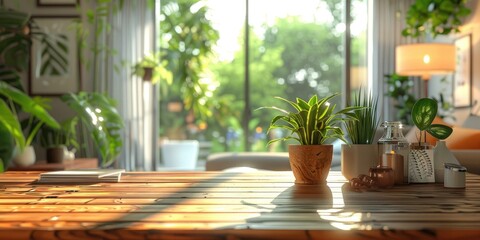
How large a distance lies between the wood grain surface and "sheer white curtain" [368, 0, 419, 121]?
4670 millimetres

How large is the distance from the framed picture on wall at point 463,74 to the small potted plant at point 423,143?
3.49 meters

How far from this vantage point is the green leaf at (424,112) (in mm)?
1827

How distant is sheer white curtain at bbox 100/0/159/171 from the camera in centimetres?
632

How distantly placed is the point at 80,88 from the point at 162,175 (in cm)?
437

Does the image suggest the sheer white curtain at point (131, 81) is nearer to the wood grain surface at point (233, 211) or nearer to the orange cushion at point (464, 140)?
the orange cushion at point (464, 140)

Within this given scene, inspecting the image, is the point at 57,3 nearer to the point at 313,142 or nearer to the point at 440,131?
the point at 313,142

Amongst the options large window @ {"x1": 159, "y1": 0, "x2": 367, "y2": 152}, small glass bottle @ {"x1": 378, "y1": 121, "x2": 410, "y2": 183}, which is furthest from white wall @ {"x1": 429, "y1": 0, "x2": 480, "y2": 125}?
large window @ {"x1": 159, "y1": 0, "x2": 367, "y2": 152}

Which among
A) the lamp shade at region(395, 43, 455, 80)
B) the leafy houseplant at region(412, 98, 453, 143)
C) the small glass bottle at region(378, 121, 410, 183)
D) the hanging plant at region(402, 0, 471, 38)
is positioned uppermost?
the hanging plant at region(402, 0, 471, 38)

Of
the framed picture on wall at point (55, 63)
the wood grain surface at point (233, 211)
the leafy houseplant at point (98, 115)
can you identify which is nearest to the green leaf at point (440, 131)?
the wood grain surface at point (233, 211)

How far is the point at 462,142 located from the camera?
3.42 metres

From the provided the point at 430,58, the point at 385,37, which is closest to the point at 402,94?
the point at 385,37

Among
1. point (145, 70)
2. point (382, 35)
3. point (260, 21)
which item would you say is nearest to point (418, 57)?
point (382, 35)

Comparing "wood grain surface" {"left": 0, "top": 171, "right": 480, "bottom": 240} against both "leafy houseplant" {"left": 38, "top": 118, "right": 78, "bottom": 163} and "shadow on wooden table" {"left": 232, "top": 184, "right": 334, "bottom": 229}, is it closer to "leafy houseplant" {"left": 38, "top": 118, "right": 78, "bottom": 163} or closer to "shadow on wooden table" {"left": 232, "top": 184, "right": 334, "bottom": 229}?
"shadow on wooden table" {"left": 232, "top": 184, "right": 334, "bottom": 229}

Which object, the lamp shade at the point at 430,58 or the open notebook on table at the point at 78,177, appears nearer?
the open notebook on table at the point at 78,177
